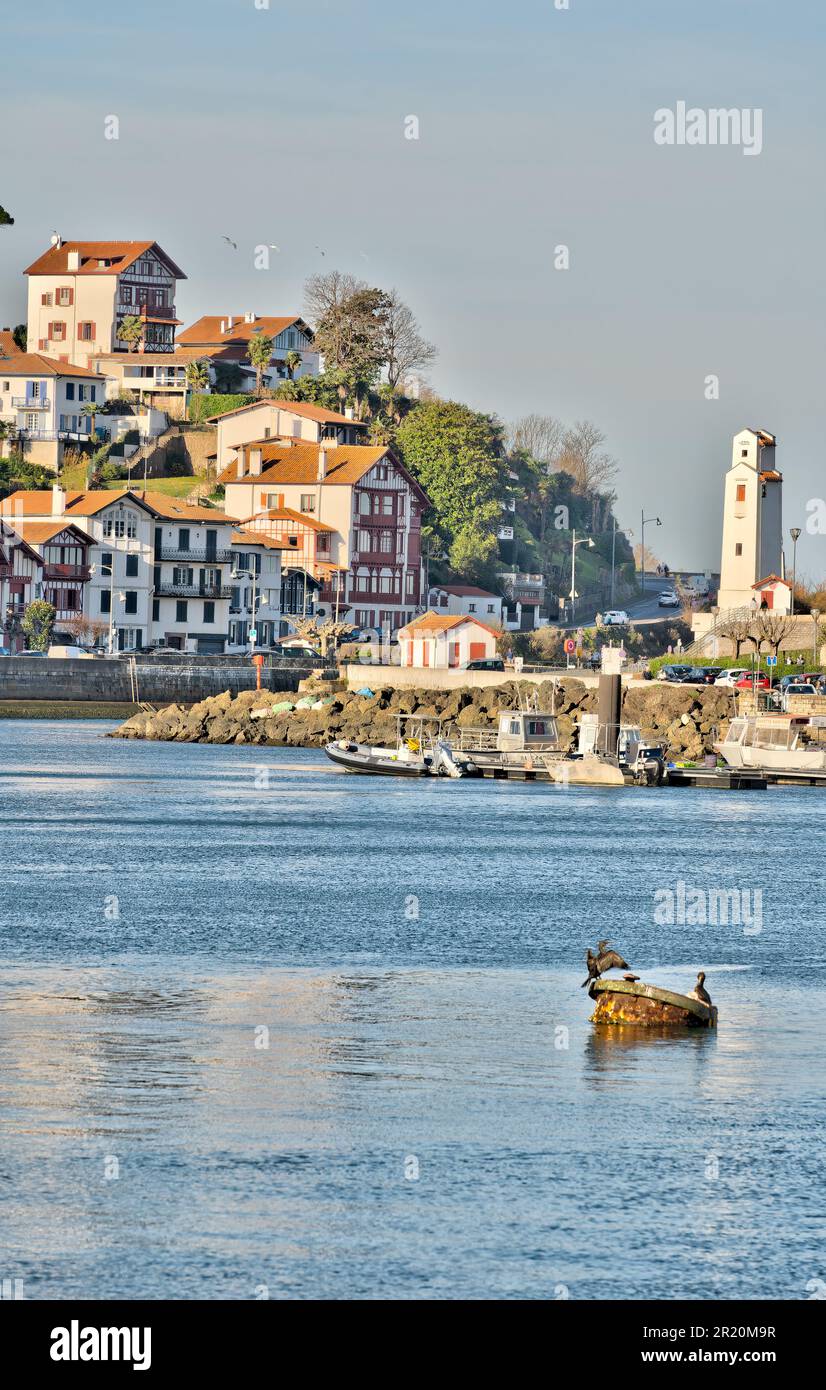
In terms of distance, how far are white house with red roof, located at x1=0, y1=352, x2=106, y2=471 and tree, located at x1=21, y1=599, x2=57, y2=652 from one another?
29.6 m

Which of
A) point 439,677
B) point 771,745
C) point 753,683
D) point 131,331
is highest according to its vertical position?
point 131,331

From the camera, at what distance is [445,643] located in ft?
402

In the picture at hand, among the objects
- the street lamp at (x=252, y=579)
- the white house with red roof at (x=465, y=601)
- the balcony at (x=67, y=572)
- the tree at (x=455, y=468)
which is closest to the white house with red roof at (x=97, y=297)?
the tree at (x=455, y=468)

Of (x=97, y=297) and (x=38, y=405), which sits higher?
(x=97, y=297)

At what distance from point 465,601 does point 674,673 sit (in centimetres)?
4761

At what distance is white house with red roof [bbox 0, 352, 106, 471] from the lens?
156 metres

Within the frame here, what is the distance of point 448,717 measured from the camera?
10412 cm

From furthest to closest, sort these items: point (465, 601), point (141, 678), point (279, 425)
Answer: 1. point (465, 601)
2. point (279, 425)
3. point (141, 678)

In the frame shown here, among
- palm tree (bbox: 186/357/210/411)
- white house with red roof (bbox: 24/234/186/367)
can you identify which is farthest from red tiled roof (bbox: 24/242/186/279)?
palm tree (bbox: 186/357/210/411)

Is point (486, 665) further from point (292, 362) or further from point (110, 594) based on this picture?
point (292, 362)

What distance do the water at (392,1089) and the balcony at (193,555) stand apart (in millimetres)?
83963

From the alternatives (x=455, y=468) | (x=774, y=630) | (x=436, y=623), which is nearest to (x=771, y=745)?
(x=774, y=630)

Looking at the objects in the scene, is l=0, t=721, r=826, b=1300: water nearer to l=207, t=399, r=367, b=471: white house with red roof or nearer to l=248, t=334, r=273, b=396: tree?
l=207, t=399, r=367, b=471: white house with red roof

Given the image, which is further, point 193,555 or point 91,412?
point 91,412
